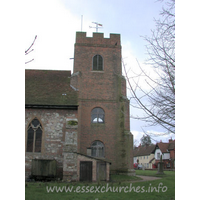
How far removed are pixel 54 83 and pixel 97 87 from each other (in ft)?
13.8

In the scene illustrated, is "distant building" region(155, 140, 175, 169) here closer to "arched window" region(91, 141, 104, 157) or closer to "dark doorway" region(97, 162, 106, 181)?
"arched window" region(91, 141, 104, 157)

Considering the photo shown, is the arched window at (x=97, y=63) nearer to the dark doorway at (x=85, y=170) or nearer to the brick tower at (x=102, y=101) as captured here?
the brick tower at (x=102, y=101)

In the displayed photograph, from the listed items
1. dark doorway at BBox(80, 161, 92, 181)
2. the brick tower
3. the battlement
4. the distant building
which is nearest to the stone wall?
dark doorway at BBox(80, 161, 92, 181)

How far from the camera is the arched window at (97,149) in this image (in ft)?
63.9

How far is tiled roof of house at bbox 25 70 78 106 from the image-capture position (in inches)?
661

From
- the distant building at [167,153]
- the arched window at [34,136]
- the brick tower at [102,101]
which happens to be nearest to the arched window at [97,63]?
the brick tower at [102,101]

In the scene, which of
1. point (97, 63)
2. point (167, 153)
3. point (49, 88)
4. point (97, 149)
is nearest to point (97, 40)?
point (97, 63)

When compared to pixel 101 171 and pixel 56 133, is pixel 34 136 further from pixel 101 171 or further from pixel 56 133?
pixel 101 171

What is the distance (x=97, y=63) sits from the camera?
2220cm

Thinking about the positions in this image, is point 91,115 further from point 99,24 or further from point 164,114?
point 164,114

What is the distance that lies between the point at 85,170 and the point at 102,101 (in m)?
7.76

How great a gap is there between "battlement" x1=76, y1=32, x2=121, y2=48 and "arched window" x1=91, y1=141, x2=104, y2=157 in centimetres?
1039

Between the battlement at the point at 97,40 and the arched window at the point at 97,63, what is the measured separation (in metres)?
1.51

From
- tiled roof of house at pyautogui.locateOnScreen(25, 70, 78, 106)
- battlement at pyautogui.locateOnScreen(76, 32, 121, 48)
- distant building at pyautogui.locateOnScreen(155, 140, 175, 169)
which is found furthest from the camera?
distant building at pyautogui.locateOnScreen(155, 140, 175, 169)
